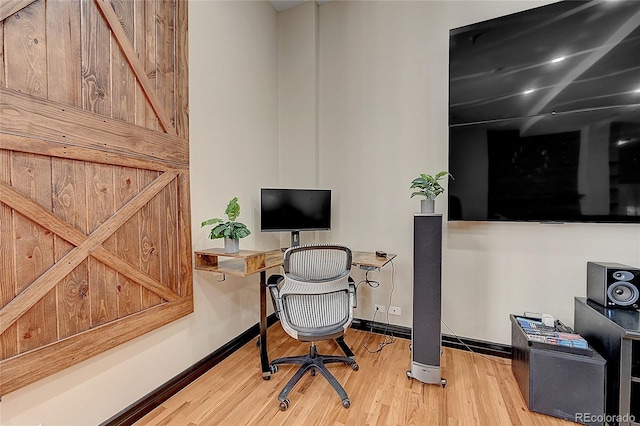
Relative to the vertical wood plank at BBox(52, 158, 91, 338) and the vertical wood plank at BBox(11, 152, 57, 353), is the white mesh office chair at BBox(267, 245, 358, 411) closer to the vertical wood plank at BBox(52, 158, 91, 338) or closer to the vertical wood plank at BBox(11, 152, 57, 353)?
the vertical wood plank at BBox(52, 158, 91, 338)

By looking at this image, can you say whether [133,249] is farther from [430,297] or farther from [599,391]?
[599,391]

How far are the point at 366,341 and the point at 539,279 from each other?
5.31 ft

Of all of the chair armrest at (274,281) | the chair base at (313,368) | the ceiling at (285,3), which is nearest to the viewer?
the chair base at (313,368)

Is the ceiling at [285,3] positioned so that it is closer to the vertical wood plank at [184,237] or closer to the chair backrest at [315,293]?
the vertical wood plank at [184,237]

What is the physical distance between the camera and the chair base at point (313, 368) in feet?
6.24

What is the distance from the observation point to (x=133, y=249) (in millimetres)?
1796

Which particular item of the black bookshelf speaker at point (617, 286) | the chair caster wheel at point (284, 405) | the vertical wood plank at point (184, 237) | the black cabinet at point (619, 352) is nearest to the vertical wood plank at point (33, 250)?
the vertical wood plank at point (184, 237)

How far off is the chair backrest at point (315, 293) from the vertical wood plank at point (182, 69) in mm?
1265

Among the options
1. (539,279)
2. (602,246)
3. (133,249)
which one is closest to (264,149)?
(133,249)

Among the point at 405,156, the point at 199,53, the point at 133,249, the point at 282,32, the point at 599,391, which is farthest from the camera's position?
the point at 282,32

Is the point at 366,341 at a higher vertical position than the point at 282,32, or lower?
lower

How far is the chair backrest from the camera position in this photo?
6.39ft

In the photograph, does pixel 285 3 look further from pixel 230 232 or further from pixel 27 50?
pixel 230 232

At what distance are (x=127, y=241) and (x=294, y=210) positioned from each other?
1.43 m
